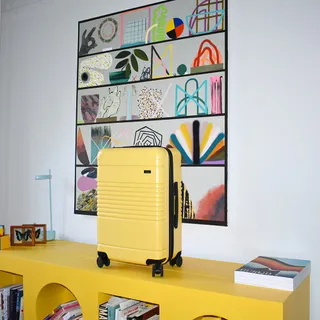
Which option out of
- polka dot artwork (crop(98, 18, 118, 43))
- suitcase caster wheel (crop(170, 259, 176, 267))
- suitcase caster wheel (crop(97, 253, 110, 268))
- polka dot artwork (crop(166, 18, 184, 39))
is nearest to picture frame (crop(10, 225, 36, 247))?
suitcase caster wheel (crop(97, 253, 110, 268))

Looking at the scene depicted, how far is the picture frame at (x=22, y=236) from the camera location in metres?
2.08

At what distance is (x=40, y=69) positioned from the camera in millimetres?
2459

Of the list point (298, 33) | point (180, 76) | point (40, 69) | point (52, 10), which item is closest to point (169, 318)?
point (180, 76)

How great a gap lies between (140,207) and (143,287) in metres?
0.31

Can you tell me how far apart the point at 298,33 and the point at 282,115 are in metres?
0.35

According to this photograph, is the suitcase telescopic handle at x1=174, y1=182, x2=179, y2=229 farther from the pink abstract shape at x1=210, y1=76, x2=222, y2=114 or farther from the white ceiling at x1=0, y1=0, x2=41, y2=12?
the white ceiling at x1=0, y1=0, x2=41, y2=12

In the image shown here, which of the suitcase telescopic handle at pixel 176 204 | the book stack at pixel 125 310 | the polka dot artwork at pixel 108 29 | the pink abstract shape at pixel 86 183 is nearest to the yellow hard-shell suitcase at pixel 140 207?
the suitcase telescopic handle at pixel 176 204

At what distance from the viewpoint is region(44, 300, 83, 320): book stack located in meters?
1.76

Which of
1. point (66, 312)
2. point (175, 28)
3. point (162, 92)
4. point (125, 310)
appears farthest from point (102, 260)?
point (175, 28)

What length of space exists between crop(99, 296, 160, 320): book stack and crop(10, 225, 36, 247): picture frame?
68 cm

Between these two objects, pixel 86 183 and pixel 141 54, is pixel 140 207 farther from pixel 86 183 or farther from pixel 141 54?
pixel 141 54

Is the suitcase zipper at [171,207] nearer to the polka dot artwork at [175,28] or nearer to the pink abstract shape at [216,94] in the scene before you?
the pink abstract shape at [216,94]

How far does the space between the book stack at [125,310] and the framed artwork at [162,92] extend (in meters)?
0.46

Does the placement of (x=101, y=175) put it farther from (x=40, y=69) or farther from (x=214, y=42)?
(x=40, y=69)
